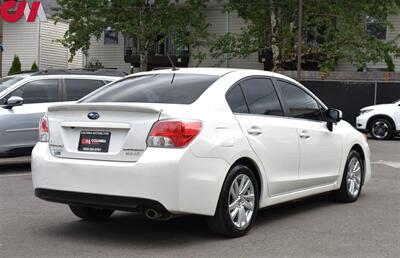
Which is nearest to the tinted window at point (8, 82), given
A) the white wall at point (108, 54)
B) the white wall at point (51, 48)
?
the white wall at point (108, 54)

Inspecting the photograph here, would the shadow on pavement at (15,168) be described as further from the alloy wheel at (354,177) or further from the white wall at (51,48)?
the white wall at (51,48)

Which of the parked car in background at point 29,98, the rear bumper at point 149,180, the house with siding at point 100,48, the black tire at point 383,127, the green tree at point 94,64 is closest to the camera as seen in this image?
the rear bumper at point 149,180

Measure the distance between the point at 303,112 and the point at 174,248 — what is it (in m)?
2.54

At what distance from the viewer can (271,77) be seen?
7195 mm

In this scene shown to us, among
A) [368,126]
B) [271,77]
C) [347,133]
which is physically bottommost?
[368,126]

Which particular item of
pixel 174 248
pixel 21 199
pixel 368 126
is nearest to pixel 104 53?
pixel 368 126

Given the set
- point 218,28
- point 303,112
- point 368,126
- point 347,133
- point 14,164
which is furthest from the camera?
point 218,28

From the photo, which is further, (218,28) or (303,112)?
(218,28)

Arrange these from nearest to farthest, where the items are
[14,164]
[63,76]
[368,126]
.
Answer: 1. [63,76]
2. [14,164]
3. [368,126]

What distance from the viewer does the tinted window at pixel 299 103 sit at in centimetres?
728

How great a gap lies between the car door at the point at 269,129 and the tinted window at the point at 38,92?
552cm

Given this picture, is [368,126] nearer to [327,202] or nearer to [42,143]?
[327,202]

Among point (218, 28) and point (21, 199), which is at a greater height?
point (218, 28)

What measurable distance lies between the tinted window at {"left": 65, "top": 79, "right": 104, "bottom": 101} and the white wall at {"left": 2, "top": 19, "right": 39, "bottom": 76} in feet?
91.2
